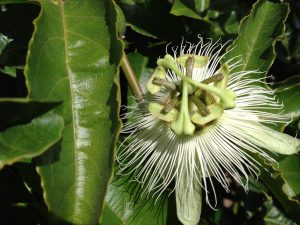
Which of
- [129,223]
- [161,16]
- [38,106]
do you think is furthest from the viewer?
[161,16]

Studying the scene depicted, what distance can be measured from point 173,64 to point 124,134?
0.87 ft

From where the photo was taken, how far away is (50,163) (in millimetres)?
925

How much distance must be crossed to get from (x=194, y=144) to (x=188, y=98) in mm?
109

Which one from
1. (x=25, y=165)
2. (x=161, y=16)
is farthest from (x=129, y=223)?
(x=161, y=16)

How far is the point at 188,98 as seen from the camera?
1168 mm

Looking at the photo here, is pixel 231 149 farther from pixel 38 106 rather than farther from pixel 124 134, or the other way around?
pixel 38 106

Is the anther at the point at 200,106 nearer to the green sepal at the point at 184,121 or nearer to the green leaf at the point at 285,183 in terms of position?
the green sepal at the point at 184,121

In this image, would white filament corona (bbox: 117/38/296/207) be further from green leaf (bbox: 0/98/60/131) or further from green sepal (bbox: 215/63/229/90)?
green leaf (bbox: 0/98/60/131)

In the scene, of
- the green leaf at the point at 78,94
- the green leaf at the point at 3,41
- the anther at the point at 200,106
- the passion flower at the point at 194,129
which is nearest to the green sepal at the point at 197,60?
the passion flower at the point at 194,129

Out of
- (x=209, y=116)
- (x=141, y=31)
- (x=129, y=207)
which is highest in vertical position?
(x=141, y=31)

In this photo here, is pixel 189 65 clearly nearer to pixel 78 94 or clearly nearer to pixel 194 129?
pixel 194 129

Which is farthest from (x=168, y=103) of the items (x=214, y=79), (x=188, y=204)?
(x=188, y=204)

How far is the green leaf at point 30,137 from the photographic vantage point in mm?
826

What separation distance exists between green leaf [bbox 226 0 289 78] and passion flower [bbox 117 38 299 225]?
3 cm
